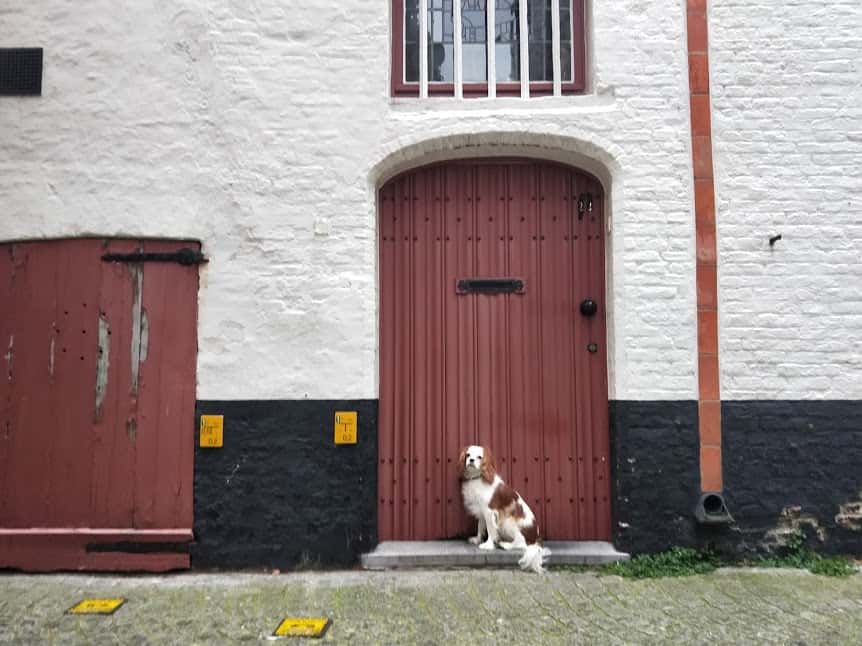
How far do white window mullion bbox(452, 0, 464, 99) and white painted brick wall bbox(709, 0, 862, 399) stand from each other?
1869 millimetres

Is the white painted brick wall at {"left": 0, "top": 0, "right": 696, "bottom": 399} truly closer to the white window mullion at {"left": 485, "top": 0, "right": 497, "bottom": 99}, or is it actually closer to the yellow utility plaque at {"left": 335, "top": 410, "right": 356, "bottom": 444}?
the yellow utility plaque at {"left": 335, "top": 410, "right": 356, "bottom": 444}

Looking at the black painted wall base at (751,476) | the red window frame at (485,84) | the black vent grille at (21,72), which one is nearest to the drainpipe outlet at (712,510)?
the black painted wall base at (751,476)

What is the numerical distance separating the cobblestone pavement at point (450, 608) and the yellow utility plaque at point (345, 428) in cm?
91

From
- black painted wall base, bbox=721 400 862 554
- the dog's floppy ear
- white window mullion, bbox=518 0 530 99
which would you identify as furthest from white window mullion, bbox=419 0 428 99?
black painted wall base, bbox=721 400 862 554

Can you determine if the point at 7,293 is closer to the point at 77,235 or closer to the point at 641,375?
the point at 77,235

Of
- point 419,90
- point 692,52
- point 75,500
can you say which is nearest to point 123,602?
point 75,500

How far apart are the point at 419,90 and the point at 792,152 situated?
9.23 feet

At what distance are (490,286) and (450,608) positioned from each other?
2350mm

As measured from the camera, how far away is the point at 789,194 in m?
4.95

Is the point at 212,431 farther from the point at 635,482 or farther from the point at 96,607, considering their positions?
the point at 635,482

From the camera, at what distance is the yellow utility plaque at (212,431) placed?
483cm

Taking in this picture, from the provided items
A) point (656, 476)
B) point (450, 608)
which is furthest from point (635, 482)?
point (450, 608)

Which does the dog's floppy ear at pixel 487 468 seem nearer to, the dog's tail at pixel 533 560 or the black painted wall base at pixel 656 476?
the dog's tail at pixel 533 560

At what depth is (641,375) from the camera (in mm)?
4859
